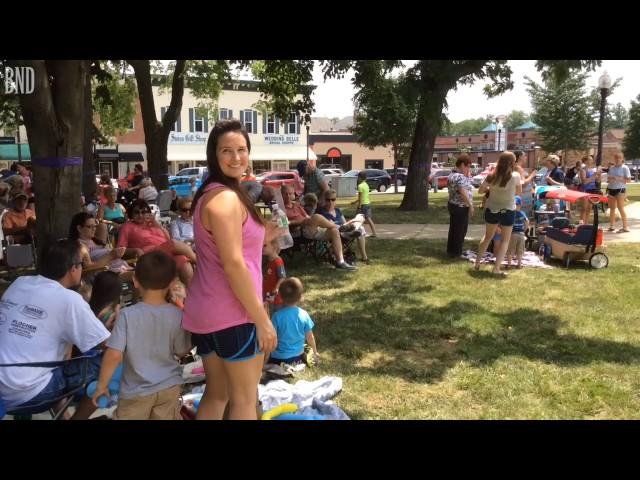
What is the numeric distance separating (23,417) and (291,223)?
6.03 m

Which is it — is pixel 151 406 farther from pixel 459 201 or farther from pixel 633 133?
pixel 633 133

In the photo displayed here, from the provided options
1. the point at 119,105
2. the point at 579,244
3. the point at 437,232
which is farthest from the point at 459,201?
the point at 119,105

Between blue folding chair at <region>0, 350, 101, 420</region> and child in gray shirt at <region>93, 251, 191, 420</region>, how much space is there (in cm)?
30

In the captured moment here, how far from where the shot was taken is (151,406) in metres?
2.89

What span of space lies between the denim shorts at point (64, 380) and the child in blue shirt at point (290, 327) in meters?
1.73

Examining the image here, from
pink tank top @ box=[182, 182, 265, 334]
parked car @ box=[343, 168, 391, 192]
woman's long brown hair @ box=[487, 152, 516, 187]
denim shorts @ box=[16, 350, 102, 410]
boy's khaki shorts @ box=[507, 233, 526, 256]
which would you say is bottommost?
parked car @ box=[343, 168, 391, 192]

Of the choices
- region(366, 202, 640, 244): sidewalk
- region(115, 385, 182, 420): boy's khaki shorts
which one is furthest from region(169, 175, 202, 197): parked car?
region(115, 385, 182, 420): boy's khaki shorts

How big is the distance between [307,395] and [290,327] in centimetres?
73

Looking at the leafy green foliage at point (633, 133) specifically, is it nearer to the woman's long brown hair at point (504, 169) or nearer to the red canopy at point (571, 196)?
the red canopy at point (571, 196)

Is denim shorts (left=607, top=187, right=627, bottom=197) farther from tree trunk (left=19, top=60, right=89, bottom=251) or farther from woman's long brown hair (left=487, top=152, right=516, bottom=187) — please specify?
tree trunk (left=19, top=60, right=89, bottom=251)

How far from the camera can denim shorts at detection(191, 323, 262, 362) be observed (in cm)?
262
